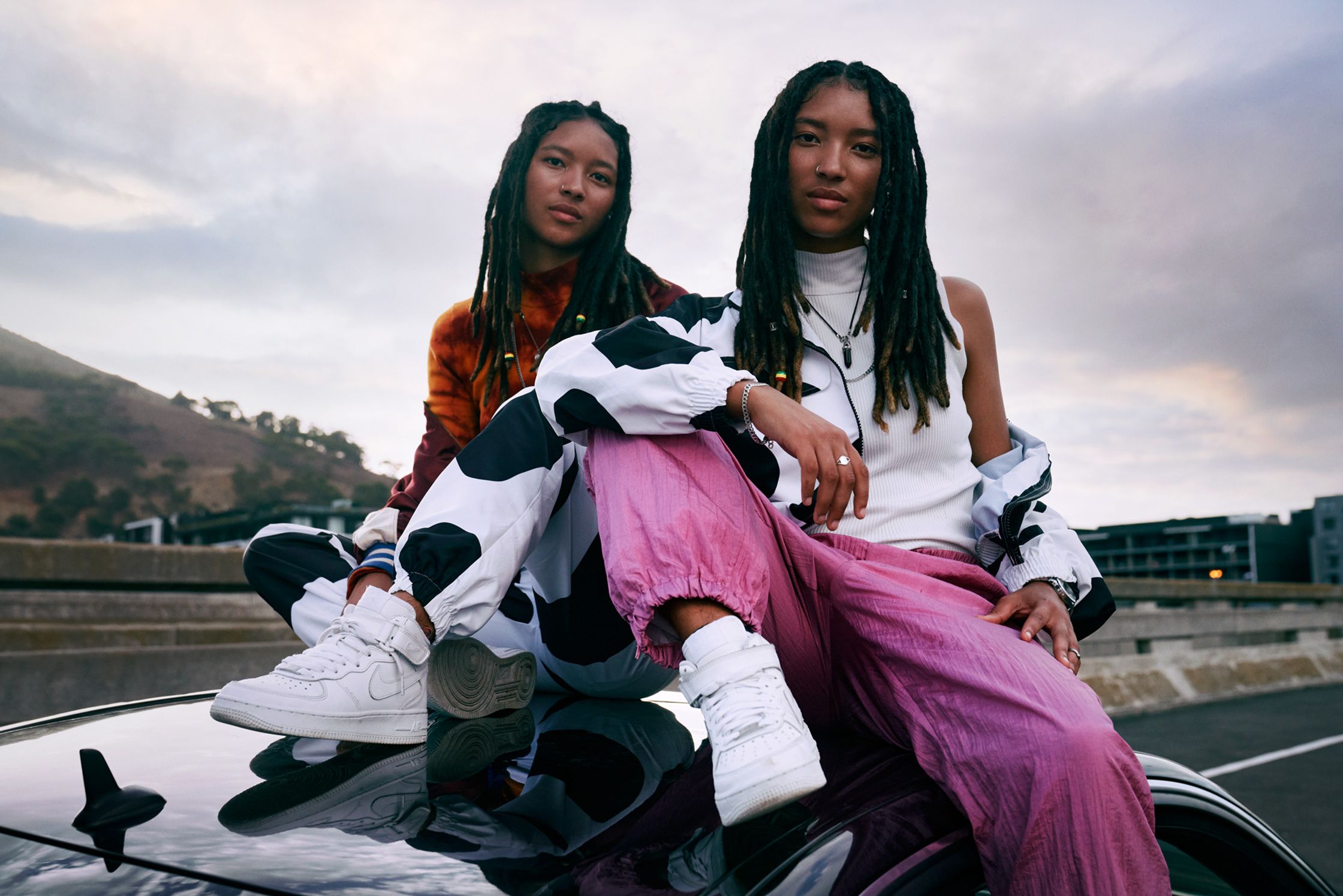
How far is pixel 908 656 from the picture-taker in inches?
62.1

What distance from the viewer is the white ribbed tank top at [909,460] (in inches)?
81.9

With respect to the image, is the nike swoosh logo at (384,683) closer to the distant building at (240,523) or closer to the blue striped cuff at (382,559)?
the blue striped cuff at (382,559)

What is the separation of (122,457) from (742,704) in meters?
97.0

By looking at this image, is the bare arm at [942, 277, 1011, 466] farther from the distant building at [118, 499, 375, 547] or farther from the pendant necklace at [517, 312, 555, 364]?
the distant building at [118, 499, 375, 547]

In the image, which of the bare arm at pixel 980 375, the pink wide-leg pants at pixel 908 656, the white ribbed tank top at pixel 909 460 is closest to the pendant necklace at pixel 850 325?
the white ribbed tank top at pixel 909 460

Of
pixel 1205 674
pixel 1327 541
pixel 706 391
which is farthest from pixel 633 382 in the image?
pixel 1327 541

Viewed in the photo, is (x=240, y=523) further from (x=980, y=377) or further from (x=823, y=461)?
(x=823, y=461)

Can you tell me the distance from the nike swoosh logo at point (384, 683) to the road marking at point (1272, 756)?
632 centimetres

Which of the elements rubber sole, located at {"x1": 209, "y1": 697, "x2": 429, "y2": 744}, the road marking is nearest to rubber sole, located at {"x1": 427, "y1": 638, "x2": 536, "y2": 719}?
rubber sole, located at {"x1": 209, "y1": 697, "x2": 429, "y2": 744}

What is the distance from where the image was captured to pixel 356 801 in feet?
3.57

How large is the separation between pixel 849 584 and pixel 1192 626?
1203cm

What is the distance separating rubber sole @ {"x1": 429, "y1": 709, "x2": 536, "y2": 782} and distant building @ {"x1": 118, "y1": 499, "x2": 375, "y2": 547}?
16464mm

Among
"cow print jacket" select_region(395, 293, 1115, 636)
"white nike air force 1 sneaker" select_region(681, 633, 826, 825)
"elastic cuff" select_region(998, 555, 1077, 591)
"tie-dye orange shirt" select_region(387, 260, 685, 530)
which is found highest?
"tie-dye orange shirt" select_region(387, 260, 685, 530)

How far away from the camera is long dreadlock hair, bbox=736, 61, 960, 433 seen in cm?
233
